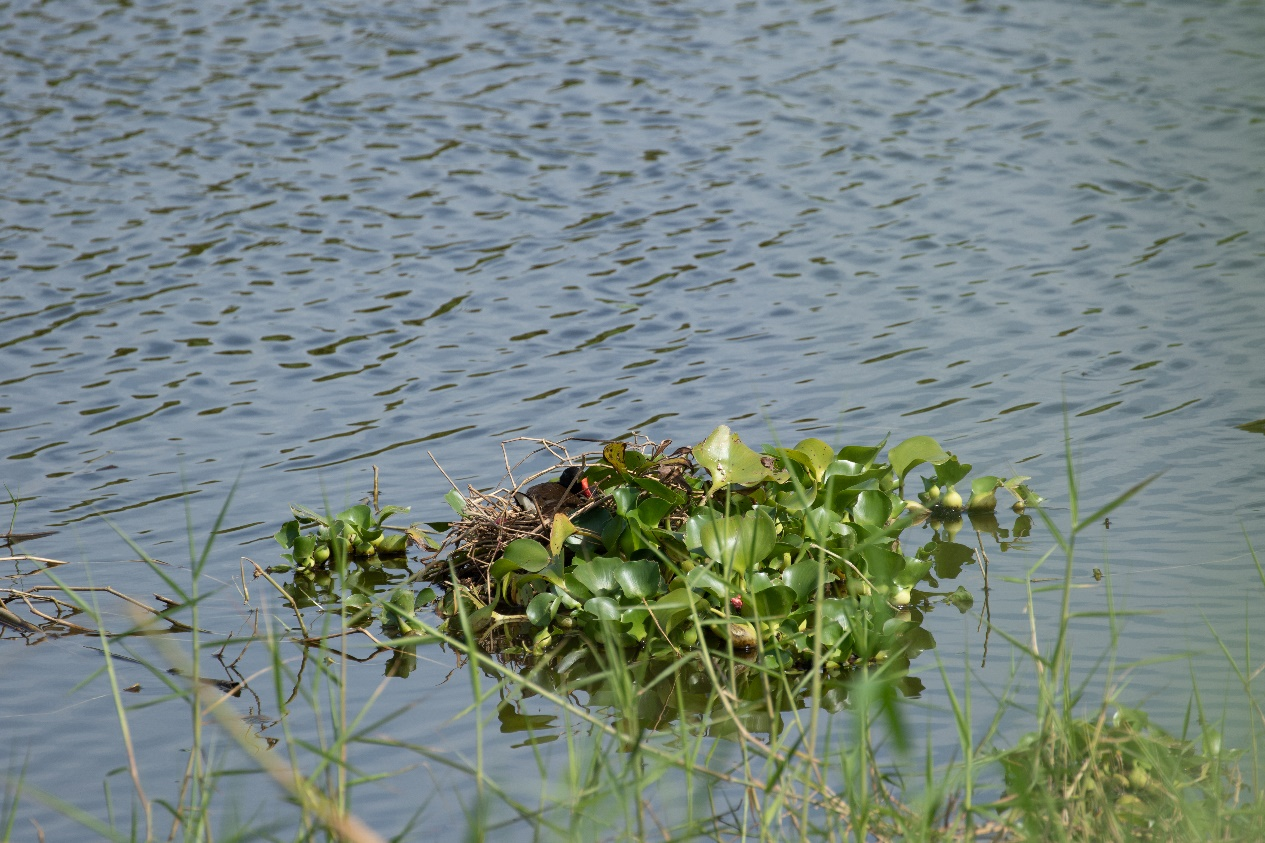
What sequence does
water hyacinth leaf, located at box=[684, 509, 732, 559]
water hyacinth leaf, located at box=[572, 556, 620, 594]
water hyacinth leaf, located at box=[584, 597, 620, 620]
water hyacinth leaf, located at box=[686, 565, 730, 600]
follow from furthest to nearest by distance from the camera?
water hyacinth leaf, located at box=[572, 556, 620, 594] < water hyacinth leaf, located at box=[584, 597, 620, 620] < water hyacinth leaf, located at box=[684, 509, 732, 559] < water hyacinth leaf, located at box=[686, 565, 730, 600]

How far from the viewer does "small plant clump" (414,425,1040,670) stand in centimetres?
411

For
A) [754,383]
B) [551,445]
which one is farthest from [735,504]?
[754,383]

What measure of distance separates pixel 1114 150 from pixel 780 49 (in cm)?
330

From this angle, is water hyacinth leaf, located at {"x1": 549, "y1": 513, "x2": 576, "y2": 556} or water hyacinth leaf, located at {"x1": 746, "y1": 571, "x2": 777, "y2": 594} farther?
water hyacinth leaf, located at {"x1": 549, "y1": 513, "x2": 576, "y2": 556}

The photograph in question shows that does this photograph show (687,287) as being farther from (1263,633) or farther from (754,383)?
(1263,633)

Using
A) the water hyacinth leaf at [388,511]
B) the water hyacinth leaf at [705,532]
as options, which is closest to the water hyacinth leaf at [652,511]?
the water hyacinth leaf at [705,532]

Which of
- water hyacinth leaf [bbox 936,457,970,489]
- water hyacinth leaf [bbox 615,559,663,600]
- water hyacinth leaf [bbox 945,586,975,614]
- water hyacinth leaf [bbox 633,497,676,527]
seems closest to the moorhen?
water hyacinth leaf [bbox 633,497,676,527]

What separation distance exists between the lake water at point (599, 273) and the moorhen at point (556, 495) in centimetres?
67

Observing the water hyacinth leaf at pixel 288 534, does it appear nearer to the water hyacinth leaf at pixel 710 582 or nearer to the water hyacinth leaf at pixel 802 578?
the water hyacinth leaf at pixel 710 582

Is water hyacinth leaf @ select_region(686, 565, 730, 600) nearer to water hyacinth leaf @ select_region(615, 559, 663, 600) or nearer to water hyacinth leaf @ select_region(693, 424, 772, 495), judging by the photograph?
water hyacinth leaf @ select_region(615, 559, 663, 600)

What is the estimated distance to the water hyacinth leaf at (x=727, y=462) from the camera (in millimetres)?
4309

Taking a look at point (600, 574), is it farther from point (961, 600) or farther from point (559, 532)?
point (961, 600)

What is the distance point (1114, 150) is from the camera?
9.13 metres

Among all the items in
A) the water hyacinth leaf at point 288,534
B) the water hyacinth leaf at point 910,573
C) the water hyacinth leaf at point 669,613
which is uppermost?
the water hyacinth leaf at point 669,613
